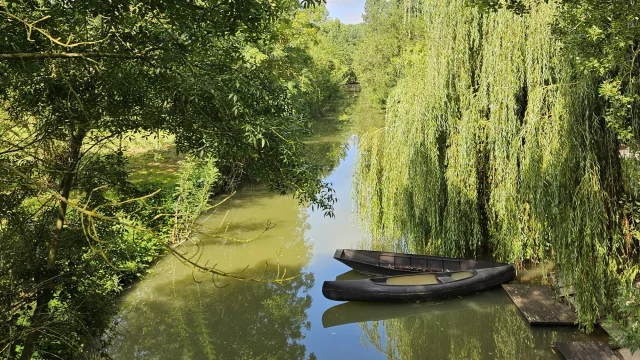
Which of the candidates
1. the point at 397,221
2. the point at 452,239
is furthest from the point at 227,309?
the point at 452,239

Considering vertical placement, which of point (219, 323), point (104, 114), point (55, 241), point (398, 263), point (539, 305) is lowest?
point (219, 323)

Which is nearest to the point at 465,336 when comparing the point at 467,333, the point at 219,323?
the point at 467,333

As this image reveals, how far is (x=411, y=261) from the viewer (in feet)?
32.8

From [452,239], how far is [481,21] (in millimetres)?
4379

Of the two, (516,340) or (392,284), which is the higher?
(392,284)

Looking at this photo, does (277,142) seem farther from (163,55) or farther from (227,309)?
(227,309)

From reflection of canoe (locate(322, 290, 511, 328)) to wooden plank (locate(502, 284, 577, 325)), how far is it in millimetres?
270

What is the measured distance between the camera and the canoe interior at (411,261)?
31.5 ft

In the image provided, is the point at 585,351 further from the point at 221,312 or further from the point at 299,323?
the point at 221,312

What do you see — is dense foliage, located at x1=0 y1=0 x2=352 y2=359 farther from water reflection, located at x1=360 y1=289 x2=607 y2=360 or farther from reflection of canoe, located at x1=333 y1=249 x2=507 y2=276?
reflection of canoe, located at x1=333 y1=249 x2=507 y2=276

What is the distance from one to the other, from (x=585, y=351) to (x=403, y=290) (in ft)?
10.3

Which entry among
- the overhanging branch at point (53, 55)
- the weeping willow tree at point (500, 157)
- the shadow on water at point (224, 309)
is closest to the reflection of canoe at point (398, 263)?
the weeping willow tree at point (500, 157)

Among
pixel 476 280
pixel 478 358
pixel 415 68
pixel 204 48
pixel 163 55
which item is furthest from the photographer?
pixel 415 68

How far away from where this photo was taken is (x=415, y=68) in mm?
10227
